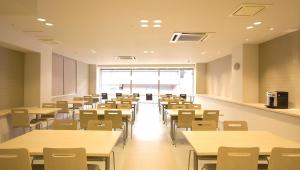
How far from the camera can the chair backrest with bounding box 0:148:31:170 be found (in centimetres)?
193

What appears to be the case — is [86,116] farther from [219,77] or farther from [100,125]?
[219,77]

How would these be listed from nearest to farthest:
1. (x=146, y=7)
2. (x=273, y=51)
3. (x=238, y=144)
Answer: (x=238, y=144) < (x=146, y=7) < (x=273, y=51)

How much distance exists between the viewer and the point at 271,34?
226 inches

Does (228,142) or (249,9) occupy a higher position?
(249,9)

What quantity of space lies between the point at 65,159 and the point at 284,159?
5.70 ft

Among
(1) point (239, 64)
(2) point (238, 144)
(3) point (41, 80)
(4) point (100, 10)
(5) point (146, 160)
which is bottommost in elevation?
(5) point (146, 160)

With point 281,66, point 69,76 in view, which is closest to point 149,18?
point 281,66

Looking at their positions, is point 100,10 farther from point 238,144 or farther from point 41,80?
point 41,80

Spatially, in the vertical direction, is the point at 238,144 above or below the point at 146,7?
below

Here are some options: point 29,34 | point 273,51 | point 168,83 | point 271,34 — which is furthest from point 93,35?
point 168,83

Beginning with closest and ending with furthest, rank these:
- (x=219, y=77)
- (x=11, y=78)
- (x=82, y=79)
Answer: (x=11, y=78)
(x=219, y=77)
(x=82, y=79)

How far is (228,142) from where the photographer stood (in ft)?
8.14

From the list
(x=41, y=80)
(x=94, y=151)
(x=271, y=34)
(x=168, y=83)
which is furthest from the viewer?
(x=168, y=83)

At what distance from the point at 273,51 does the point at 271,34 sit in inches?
31.3
